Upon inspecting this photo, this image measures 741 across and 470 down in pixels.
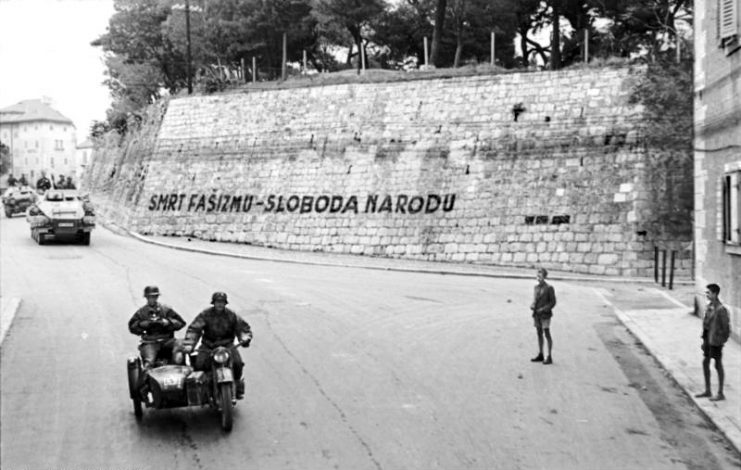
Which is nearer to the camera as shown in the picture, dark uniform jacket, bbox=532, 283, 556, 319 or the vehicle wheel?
the vehicle wheel

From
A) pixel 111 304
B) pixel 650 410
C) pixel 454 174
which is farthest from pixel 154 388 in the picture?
pixel 454 174

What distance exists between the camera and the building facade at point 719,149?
13812 millimetres

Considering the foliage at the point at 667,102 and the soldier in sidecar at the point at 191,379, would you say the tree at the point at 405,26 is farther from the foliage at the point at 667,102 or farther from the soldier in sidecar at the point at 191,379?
the soldier in sidecar at the point at 191,379

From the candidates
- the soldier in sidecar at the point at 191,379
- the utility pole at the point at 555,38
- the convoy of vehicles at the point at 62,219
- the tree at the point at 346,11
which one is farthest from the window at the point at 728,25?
the tree at the point at 346,11

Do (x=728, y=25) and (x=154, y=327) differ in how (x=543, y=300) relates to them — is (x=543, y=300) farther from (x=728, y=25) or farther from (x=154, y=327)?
(x=728, y=25)

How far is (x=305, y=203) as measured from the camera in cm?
2869

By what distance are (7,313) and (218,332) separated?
775 centimetres

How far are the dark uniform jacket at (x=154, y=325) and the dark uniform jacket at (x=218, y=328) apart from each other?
26 centimetres

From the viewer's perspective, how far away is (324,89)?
3028 centimetres

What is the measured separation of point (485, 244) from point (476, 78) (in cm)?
624

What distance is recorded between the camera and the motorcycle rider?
8.22 metres

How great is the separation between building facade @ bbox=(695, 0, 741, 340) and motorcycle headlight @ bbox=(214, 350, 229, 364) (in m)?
9.55

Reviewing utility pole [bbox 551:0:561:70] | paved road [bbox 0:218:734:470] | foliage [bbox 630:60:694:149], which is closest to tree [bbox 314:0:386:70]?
utility pole [bbox 551:0:561:70]

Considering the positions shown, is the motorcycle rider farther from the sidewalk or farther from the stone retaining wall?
the stone retaining wall
